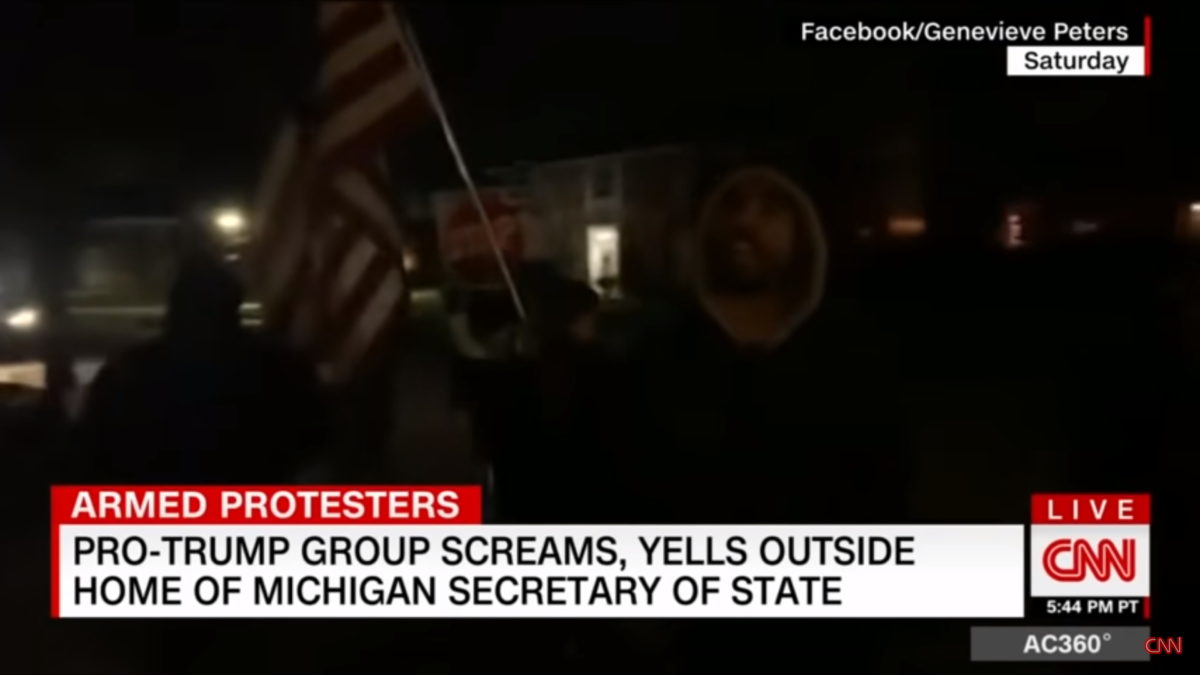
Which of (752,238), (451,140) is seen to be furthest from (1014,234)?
(451,140)

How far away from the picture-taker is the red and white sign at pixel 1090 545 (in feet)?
4.87

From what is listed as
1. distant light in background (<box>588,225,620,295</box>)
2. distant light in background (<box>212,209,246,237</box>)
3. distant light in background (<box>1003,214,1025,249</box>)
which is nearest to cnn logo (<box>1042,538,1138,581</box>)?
distant light in background (<box>1003,214,1025,249</box>)

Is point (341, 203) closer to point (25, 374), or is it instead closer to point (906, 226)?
point (25, 374)

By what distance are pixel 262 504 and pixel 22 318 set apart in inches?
15.1

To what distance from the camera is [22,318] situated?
4.76ft

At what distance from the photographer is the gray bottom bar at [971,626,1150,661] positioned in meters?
1.50

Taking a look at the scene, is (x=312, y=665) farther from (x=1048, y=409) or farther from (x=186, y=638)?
(x=1048, y=409)

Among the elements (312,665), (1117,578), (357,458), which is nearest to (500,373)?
(357,458)

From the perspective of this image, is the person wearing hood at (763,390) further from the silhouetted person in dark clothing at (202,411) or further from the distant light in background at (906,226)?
the silhouetted person in dark clothing at (202,411)

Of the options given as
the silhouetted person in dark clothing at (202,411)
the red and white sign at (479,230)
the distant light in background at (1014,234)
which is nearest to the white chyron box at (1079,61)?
the distant light in background at (1014,234)

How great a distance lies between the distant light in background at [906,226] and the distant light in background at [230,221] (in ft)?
2.69

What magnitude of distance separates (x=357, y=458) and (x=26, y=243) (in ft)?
1.63

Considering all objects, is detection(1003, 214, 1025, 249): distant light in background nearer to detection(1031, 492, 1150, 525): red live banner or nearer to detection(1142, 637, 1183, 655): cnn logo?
Result: detection(1031, 492, 1150, 525): red live banner

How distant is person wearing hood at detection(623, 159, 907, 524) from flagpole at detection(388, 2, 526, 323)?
218mm
